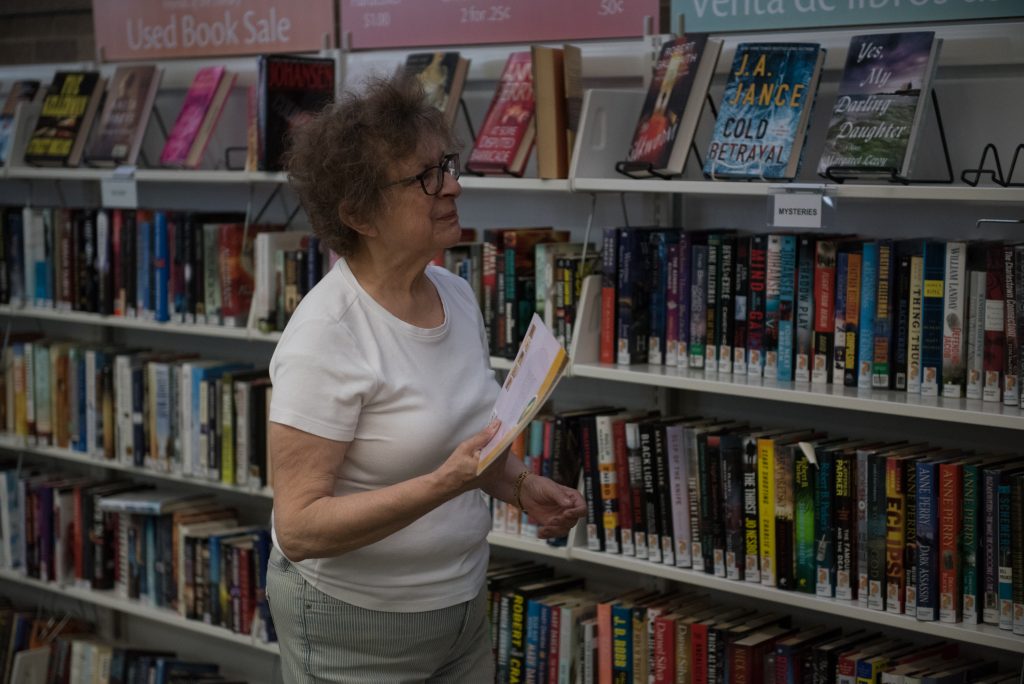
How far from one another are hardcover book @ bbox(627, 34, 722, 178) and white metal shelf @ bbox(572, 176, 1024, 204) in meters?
0.05

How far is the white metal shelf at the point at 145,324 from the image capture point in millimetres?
3414

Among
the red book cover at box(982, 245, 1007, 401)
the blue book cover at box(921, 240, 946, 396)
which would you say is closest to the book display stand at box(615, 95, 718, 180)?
the blue book cover at box(921, 240, 946, 396)

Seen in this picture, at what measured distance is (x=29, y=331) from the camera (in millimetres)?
4488

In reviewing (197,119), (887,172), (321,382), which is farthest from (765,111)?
(197,119)

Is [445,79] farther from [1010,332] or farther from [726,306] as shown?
[1010,332]

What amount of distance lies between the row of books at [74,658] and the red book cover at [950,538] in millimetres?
2170

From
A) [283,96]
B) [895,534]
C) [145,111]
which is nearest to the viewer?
[895,534]

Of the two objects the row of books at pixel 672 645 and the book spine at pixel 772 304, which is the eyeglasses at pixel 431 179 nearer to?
the book spine at pixel 772 304

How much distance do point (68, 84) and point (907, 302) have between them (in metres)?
2.66

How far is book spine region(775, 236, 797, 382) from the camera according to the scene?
2.53m

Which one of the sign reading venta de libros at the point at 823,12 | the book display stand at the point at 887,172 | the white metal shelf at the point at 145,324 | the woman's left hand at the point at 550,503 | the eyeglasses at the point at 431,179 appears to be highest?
the sign reading venta de libros at the point at 823,12

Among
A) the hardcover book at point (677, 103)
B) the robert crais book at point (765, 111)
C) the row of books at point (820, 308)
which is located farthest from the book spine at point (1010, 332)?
the hardcover book at point (677, 103)

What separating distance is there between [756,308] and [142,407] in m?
1.99

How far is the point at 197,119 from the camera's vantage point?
11.8 ft
